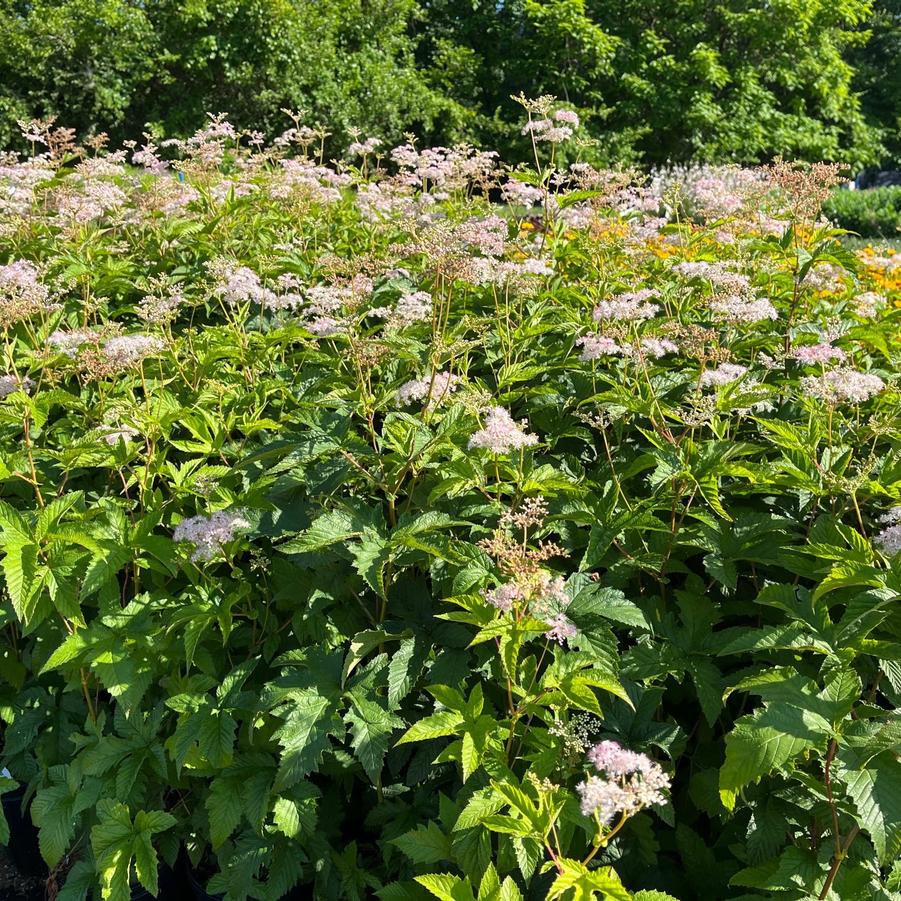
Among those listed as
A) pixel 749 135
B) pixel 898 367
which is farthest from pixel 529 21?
Result: pixel 898 367

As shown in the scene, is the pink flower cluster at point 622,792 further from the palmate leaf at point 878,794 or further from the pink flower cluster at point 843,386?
the pink flower cluster at point 843,386

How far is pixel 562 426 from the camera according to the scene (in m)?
3.07

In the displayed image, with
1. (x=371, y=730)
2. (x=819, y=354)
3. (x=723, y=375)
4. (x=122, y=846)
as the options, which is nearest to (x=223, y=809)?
(x=122, y=846)

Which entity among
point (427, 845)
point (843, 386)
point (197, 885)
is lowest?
point (197, 885)

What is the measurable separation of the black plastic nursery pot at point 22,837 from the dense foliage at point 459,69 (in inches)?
796

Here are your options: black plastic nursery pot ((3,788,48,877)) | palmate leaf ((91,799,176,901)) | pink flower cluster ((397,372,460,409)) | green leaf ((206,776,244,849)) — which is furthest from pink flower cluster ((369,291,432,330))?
black plastic nursery pot ((3,788,48,877))

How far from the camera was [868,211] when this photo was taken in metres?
23.8

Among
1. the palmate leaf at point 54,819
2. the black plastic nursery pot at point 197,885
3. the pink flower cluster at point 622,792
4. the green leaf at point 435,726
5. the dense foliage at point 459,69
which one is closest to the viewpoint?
the pink flower cluster at point 622,792

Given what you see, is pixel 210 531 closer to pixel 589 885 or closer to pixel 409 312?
pixel 409 312

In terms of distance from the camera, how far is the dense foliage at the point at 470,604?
1.94 m

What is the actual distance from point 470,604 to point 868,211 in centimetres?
2595

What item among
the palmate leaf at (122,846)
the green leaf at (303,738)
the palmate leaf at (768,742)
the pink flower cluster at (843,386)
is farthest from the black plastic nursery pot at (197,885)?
the pink flower cluster at (843,386)

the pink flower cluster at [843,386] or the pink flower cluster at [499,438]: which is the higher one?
the pink flower cluster at [843,386]

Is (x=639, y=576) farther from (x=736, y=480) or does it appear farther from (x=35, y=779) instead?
(x=35, y=779)
